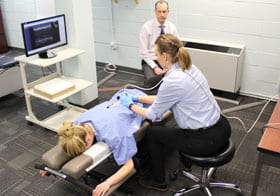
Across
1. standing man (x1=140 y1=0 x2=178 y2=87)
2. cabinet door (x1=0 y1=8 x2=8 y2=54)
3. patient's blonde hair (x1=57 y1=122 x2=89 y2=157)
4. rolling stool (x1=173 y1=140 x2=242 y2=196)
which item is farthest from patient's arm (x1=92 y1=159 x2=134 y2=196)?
cabinet door (x1=0 y1=8 x2=8 y2=54)

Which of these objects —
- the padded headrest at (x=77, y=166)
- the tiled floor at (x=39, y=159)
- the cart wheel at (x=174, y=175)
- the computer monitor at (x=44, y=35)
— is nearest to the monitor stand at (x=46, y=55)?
the computer monitor at (x=44, y=35)

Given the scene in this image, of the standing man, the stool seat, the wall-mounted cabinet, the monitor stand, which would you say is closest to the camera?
the stool seat

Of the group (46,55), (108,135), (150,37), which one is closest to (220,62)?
(150,37)

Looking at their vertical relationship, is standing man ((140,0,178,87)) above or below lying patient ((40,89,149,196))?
above

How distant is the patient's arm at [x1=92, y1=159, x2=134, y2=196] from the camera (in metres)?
1.87

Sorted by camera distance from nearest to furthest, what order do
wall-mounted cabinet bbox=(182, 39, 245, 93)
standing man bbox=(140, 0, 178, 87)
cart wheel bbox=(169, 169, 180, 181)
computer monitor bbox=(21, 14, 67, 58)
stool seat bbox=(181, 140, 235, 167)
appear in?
stool seat bbox=(181, 140, 235, 167)
cart wheel bbox=(169, 169, 180, 181)
computer monitor bbox=(21, 14, 67, 58)
standing man bbox=(140, 0, 178, 87)
wall-mounted cabinet bbox=(182, 39, 245, 93)

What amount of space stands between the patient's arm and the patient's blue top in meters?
0.04

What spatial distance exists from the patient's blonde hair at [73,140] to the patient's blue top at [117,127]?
0.13 meters

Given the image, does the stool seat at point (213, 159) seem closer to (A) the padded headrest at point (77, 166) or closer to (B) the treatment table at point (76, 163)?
(B) the treatment table at point (76, 163)

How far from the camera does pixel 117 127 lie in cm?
204

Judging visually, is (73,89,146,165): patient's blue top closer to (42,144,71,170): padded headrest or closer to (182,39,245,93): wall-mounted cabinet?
(42,144,71,170): padded headrest

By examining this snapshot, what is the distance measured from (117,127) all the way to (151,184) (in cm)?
65

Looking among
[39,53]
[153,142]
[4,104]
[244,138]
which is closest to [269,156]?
[153,142]

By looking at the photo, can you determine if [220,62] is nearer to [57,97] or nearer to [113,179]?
[57,97]
